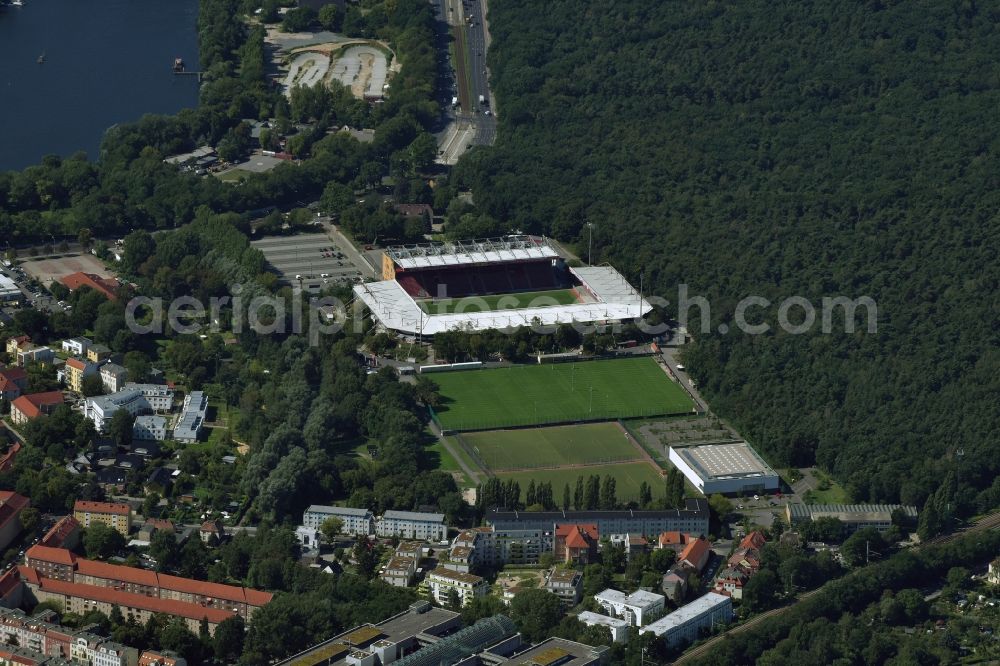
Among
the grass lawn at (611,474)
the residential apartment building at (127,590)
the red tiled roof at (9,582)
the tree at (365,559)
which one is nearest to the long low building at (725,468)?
the grass lawn at (611,474)

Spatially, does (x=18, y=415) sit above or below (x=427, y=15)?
below

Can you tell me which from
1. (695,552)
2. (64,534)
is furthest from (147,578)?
(695,552)

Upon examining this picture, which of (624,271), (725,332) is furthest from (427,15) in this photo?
(725,332)

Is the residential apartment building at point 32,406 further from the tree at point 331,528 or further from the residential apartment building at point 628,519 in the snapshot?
the residential apartment building at point 628,519

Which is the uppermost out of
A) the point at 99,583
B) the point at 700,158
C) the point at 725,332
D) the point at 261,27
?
the point at 261,27

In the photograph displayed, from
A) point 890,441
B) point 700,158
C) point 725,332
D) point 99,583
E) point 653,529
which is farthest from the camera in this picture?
point 700,158

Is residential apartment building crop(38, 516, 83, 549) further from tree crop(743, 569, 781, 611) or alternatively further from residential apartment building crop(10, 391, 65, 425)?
tree crop(743, 569, 781, 611)

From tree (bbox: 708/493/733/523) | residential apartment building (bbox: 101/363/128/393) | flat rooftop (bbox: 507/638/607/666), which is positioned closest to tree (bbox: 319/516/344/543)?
flat rooftop (bbox: 507/638/607/666)

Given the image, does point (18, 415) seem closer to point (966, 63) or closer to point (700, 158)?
point (700, 158)
